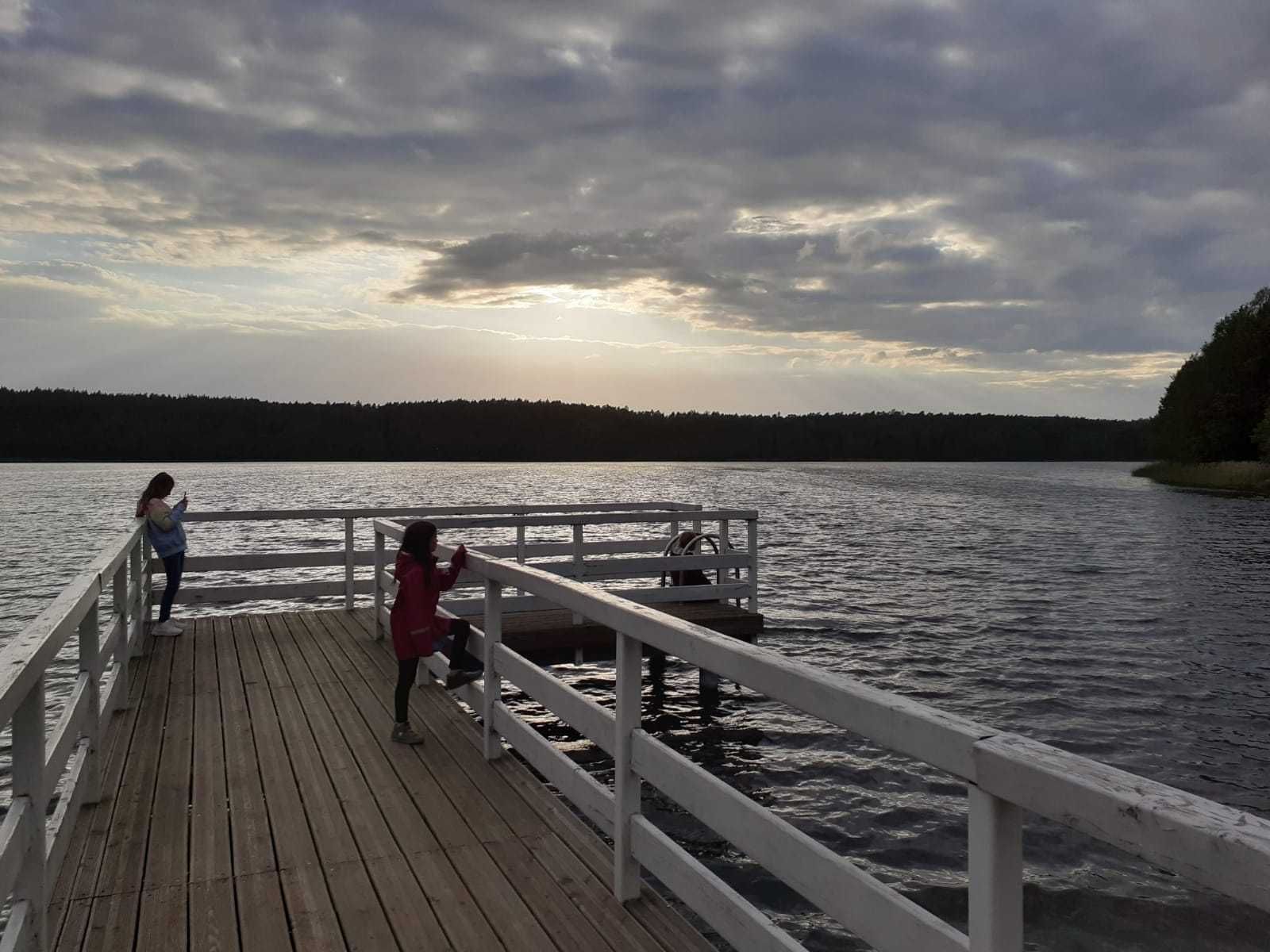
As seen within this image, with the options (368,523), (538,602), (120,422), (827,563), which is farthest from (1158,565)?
(120,422)

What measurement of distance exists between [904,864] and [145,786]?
18.8ft

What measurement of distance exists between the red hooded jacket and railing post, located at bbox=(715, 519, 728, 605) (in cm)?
647

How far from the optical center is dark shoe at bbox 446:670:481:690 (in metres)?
6.38

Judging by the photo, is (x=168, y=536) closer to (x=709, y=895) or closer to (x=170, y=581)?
(x=170, y=581)

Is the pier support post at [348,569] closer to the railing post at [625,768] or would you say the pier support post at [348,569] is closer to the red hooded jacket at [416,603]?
the red hooded jacket at [416,603]

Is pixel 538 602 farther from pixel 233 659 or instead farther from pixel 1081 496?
pixel 1081 496

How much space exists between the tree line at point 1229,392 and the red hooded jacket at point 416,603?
6447 cm

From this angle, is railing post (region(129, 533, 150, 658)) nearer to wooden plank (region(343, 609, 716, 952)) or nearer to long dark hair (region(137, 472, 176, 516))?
long dark hair (region(137, 472, 176, 516))

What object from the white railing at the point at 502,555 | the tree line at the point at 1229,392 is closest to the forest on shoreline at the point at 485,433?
the tree line at the point at 1229,392

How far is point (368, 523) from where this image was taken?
165 feet

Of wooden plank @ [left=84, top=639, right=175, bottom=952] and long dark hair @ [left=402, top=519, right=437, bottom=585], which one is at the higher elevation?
long dark hair @ [left=402, top=519, right=437, bottom=585]

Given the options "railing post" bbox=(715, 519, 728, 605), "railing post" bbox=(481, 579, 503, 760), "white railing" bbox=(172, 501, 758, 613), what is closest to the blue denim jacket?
"white railing" bbox=(172, 501, 758, 613)

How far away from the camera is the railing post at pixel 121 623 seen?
22.1 feet

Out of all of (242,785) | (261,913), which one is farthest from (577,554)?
(261,913)
